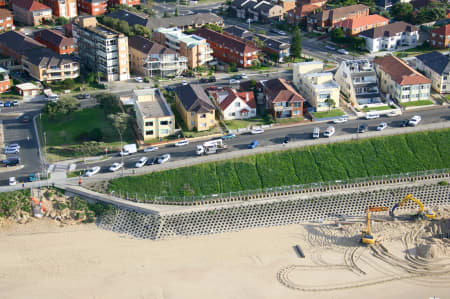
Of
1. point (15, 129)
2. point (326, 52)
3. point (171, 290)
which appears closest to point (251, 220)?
point (171, 290)

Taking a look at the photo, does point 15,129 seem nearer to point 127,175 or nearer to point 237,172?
point 127,175

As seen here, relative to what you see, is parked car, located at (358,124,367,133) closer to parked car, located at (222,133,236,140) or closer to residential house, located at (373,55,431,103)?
residential house, located at (373,55,431,103)

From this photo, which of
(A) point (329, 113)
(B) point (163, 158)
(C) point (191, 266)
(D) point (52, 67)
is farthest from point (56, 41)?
(C) point (191, 266)

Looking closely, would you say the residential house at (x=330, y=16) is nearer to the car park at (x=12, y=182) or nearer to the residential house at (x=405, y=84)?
the residential house at (x=405, y=84)

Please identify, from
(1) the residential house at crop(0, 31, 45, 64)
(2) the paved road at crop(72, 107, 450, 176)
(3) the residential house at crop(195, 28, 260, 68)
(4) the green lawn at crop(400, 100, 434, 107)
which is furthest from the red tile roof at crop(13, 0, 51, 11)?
(4) the green lawn at crop(400, 100, 434, 107)

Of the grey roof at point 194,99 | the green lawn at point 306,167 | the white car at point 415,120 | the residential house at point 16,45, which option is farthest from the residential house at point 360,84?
the residential house at point 16,45

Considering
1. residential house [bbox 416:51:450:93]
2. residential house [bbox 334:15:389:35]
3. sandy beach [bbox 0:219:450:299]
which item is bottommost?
sandy beach [bbox 0:219:450:299]

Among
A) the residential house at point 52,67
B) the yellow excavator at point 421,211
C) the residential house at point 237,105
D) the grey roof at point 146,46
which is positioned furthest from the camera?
the grey roof at point 146,46
